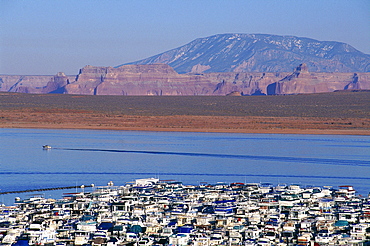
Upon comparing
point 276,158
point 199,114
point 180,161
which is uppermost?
point 199,114

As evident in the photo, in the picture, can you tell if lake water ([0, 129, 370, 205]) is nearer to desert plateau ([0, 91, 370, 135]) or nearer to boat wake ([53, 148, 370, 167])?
boat wake ([53, 148, 370, 167])

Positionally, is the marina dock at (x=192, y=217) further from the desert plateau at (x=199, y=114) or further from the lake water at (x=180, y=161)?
the desert plateau at (x=199, y=114)

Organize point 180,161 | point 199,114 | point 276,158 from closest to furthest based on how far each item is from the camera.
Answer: point 180,161 → point 276,158 → point 199,114

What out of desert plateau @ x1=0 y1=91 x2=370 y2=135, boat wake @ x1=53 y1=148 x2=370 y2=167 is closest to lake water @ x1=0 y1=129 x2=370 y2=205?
boat wake @ x1=53 y1=148 x2=370 y2=167

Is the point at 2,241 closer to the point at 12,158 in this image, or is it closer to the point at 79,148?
the point at 12,158

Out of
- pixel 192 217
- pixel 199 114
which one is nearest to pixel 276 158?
pixel 192 217

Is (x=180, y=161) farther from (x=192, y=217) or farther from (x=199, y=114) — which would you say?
(x=199, y=114)

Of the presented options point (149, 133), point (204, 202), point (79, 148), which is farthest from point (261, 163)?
point (149, 133)
